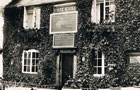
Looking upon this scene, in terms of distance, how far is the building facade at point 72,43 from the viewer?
726 inches

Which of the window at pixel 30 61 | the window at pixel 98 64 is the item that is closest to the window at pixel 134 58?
the window at pixel 98 64

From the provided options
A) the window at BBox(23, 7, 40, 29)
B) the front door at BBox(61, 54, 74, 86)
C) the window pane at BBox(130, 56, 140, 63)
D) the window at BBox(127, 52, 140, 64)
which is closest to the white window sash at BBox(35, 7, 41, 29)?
the window at BBox(23, 7, 40, 29)

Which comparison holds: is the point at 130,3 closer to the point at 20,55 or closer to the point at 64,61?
the point at 64,61

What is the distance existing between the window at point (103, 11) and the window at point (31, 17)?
4.75 m

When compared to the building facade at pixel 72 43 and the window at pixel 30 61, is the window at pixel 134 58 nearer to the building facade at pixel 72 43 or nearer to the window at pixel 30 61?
the building facade at pixel 72 43

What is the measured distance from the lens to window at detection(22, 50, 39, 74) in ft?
73.4

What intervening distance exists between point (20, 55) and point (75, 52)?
4.94 metres

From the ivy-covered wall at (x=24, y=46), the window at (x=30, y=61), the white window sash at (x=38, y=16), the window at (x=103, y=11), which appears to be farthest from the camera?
the white window sash at (x=38, y=16)

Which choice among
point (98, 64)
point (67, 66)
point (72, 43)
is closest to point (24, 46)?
point (67, 66)

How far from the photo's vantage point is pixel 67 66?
69.2ft

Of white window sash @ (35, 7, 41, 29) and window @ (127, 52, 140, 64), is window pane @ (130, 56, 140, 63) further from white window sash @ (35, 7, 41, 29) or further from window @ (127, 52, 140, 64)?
white window sash @ (35, 7, 41, 29)

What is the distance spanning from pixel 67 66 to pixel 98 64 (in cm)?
255

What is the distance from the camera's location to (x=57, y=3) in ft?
71.1

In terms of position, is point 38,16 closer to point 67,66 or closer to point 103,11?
point 67,66
